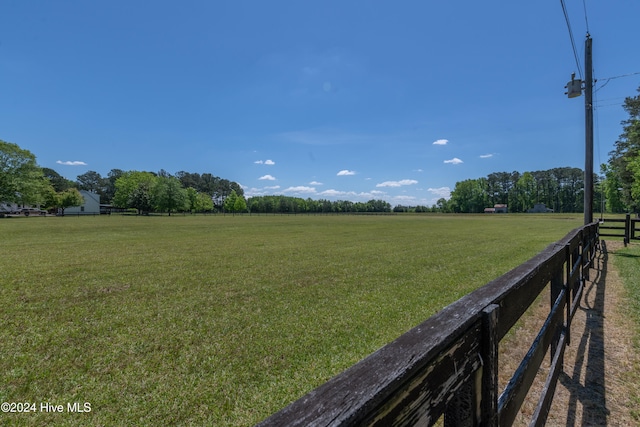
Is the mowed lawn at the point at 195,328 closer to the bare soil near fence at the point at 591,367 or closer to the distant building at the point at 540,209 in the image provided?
the bare soil near fence at the point at 591,367

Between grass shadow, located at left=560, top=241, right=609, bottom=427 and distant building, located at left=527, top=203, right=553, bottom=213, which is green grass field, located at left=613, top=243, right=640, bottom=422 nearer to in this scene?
grass shadow, located at left=560, top=241, right=609, bottom=427

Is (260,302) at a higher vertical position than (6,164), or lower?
lower

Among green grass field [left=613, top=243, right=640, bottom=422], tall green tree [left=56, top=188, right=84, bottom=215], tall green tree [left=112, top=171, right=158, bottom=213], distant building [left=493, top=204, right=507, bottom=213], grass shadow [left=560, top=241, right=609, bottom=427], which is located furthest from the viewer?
distant building [left=493, top=204, right=507, bottom=213]

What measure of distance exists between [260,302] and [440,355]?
16.4ft

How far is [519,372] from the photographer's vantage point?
5.30 feet

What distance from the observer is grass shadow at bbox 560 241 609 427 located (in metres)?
2.52

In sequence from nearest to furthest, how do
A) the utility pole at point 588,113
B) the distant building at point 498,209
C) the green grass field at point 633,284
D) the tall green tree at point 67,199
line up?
the green grass field at point 633,284 → the utility pole at point 588,113 → the tall green tree at point 67,199 → the distant building at point 498,209

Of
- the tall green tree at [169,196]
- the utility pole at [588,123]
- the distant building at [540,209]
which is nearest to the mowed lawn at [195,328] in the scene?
the utility pole at [588,123]

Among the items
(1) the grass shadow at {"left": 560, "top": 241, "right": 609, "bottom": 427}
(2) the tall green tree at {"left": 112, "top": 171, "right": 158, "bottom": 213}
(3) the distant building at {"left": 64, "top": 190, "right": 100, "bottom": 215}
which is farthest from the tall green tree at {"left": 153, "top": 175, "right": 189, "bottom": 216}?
(1) the grass shadow at {"left": 560, "top": 241, "right": 609, "bottom": 427}

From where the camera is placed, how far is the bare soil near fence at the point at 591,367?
8.29 feet

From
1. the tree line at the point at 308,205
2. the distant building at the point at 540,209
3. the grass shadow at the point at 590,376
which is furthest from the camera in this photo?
the tree line at the point at 308,205

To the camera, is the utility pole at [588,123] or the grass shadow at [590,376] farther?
the utility pole at [588,123]

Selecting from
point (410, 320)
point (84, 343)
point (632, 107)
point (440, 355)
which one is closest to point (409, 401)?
point (440, 355)

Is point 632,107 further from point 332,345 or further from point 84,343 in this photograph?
point 84,343
